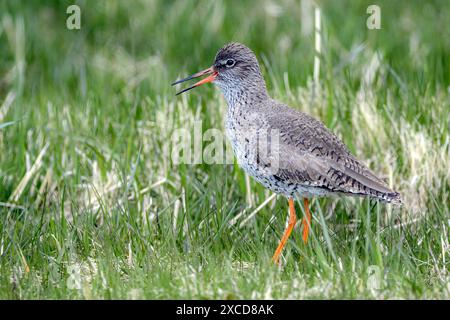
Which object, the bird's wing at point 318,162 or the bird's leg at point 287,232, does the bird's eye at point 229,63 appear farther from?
the bird's leg at point 287,232

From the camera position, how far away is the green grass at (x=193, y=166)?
457 cm

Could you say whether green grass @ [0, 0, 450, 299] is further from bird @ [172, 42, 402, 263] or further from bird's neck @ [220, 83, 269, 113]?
bird's neck @ [220, 83, 269, 113]

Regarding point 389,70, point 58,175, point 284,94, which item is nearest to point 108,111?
point 58,175

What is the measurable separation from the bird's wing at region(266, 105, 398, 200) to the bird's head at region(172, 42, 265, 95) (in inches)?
17.5

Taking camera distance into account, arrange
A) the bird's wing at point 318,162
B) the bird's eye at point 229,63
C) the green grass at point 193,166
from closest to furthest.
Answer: the green grass at point 193,166 → the bird's wing at point 318,162 → the bird's eye at point 229,63

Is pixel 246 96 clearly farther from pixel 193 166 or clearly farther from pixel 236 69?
pixel 193 166

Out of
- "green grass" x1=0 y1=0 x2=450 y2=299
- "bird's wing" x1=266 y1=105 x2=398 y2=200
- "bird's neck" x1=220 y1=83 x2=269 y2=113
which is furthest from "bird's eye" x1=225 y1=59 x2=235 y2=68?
"green grass" x1=0 y1=0 x2=450 y2=299

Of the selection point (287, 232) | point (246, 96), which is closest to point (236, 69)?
point (246, 96)

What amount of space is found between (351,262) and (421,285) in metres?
0.41

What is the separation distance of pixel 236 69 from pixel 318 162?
96 cm

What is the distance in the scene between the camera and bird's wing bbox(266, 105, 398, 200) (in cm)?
515

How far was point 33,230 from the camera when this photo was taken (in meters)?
5.27

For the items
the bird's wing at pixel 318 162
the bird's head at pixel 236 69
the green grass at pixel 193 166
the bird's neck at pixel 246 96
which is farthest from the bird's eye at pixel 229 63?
the green grass at pixel 193 166

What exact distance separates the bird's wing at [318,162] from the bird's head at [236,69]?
445 mm
